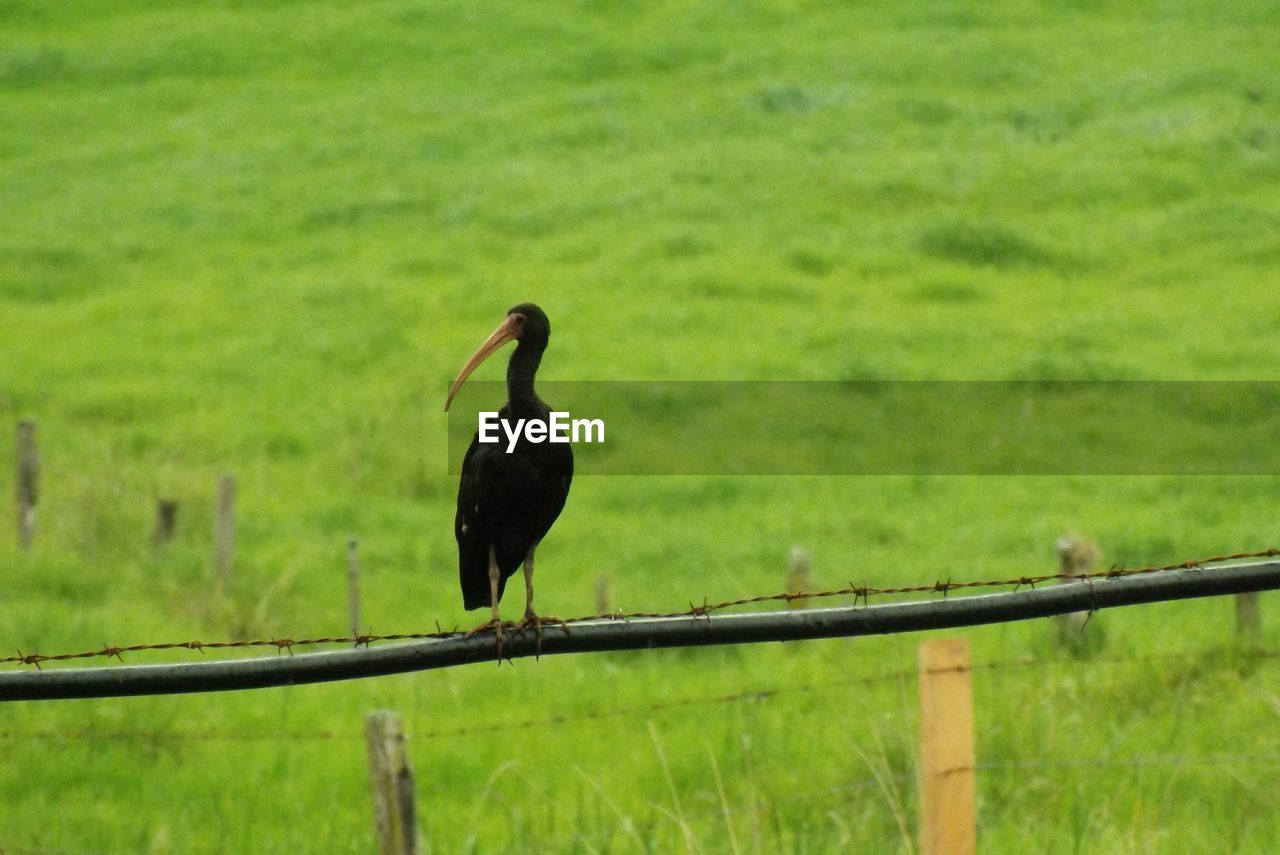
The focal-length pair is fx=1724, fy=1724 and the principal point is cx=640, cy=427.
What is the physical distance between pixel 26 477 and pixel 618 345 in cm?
742

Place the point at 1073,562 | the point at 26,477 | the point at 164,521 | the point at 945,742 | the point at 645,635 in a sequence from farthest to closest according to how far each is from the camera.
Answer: the point at 26,477 < the point at 164,521 < the point at 1073,562 < the point at 945,742 < the point at 645,635

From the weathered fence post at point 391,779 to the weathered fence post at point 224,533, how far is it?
5.70m

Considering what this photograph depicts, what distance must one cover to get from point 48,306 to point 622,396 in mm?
8178

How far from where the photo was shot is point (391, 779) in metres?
4.78

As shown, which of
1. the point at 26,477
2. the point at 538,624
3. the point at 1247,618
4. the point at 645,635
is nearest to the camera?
the point at 645,635

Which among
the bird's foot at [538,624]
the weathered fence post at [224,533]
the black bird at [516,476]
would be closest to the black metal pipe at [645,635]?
the bird's foot at [538,624]

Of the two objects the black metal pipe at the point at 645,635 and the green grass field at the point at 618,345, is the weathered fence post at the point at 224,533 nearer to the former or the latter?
the green grass field at the point at 618,345

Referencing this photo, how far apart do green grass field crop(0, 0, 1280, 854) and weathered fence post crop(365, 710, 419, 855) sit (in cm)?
49

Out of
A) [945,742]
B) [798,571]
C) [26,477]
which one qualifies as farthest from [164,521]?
[945,742]

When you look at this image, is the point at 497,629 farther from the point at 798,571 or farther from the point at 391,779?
the point at 798,571

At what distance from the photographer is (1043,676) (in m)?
7.98

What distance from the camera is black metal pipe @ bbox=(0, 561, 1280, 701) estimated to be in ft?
10.2

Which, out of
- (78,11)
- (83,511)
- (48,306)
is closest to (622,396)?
(83,511)

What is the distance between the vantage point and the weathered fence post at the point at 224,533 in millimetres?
10336
